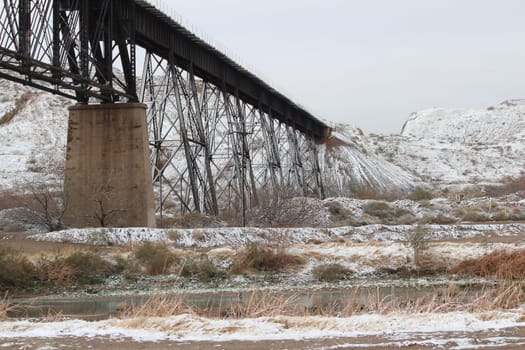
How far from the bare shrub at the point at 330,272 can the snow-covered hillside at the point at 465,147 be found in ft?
199

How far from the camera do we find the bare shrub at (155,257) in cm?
2437

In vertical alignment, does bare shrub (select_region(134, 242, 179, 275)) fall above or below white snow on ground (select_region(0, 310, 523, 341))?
above

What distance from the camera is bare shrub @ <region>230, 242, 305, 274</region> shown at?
83.4 ft

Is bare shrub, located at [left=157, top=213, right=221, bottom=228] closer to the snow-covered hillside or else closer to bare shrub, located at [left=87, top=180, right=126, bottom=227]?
bare shrub, located at [left=87, top=180, right=126, bottom=227]

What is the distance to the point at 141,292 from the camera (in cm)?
2148

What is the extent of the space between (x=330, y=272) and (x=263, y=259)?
2.36m

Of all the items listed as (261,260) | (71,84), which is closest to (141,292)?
(261,260)

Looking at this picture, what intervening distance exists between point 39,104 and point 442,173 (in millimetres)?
47407

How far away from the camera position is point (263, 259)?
84.1ft

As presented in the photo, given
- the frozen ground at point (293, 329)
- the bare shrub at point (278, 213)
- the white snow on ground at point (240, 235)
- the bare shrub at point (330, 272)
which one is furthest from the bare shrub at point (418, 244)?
the frozen ground at point (293, 329)

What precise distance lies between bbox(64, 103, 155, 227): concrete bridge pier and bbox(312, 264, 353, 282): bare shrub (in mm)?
7798

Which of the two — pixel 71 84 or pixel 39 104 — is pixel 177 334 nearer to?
pixel 71 84

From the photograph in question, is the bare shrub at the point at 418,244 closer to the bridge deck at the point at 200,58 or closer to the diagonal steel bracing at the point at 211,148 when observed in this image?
the diagonal steel bracing at the point at 211,148

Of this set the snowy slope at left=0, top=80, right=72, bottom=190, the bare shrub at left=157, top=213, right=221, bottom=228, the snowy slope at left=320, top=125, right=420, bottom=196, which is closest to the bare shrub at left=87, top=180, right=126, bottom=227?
the bare shrub at left=157, top=213, right=221, bottom=228
